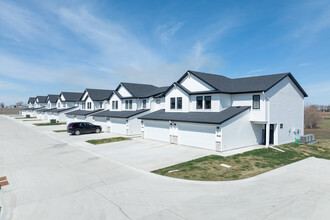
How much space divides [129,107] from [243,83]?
17252 mm

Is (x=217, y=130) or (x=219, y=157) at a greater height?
(x=217, y=130)

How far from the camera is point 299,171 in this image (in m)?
12.7

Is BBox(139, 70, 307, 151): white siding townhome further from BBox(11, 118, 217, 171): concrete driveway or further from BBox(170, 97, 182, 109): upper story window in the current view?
BBox(11, 118, 217, 171): concrete driveway

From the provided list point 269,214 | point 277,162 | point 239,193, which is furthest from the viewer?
point 277,162

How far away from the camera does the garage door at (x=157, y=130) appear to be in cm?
2323

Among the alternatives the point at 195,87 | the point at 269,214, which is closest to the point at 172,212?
the point at 269,214

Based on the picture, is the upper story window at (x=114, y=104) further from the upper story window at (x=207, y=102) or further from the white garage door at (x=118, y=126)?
the upper story window at (x=207, y=102)

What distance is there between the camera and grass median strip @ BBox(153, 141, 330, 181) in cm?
1165

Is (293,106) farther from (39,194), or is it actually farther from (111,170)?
(39,194)

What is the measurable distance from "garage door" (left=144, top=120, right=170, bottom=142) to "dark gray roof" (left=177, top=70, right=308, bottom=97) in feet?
18.6

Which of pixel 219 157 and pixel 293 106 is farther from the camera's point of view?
pixel 293 106

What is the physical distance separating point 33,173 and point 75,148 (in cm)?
781

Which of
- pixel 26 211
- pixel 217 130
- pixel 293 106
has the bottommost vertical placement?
pixel 26 211

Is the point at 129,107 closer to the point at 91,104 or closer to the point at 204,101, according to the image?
the point at 91,104
